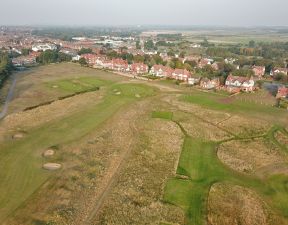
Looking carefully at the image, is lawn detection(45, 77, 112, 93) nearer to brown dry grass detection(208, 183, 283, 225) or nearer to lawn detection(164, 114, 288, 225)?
lawn detection(164, 114, 288, 225)

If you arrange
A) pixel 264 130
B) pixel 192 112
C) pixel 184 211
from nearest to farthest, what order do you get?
1. pixel 184 211
2. pixel 264 130
3. pixel 192 112

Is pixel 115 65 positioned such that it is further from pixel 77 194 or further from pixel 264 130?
pixel 77 194

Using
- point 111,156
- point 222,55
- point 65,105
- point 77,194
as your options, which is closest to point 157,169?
point 111,156

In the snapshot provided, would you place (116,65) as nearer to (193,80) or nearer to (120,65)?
(120,65)

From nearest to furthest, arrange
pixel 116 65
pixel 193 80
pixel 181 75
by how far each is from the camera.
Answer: pixel 193 80
pixel 181 75
pixel 116 65

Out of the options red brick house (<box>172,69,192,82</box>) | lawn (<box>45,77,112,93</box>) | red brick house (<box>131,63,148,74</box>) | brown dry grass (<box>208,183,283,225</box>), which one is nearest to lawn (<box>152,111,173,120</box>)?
brown dry grass (<box>208,183,283,225</box>)

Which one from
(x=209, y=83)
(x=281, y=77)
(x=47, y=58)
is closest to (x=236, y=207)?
(x=209, y=83)
